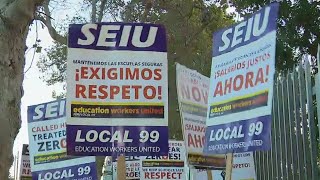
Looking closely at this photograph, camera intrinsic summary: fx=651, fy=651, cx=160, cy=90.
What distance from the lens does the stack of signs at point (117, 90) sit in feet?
20.6

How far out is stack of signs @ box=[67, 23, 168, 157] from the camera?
628 centimetres

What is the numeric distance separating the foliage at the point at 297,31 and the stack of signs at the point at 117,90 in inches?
256

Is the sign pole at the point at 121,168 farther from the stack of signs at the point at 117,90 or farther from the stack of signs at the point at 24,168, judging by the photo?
the stack of signs at the point at 24,168

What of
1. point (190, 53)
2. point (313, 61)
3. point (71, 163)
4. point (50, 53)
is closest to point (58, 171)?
point (71, 163)

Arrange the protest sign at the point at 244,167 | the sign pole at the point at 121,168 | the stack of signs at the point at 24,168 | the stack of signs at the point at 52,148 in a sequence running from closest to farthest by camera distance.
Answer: the sign pole at the point at 121,168, the protest sign at the point at 244,167, the stack of signs at the point at 52,148, the stack of signs at the point at 24,168

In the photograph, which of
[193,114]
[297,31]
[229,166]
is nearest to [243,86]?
[229,166]

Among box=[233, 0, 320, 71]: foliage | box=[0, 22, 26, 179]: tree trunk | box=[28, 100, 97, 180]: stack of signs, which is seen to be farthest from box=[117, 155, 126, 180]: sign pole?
box=[233, 0, 320, 71]: foliage

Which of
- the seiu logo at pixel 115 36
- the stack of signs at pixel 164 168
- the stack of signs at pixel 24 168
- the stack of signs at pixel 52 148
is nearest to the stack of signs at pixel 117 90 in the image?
the seiu logo at pixel 115 36

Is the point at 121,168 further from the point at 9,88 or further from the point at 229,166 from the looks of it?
the point at 9,88

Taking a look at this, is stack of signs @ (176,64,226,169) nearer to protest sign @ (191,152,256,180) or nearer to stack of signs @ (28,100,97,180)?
protest sign @ (191,152,256,180)

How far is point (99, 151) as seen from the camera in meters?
6.24

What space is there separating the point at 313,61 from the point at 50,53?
11.3 meters

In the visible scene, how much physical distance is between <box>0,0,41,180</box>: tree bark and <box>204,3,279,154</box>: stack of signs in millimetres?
1762

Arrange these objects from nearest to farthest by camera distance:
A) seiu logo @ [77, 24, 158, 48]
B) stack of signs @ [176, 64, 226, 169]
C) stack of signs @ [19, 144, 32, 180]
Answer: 1. seiu logo @ [77, 24, 158, 48]
2. stack of signs @ [176, 64, 226, 169]
3. stack of signs @ [19, 144, 32, 180]
